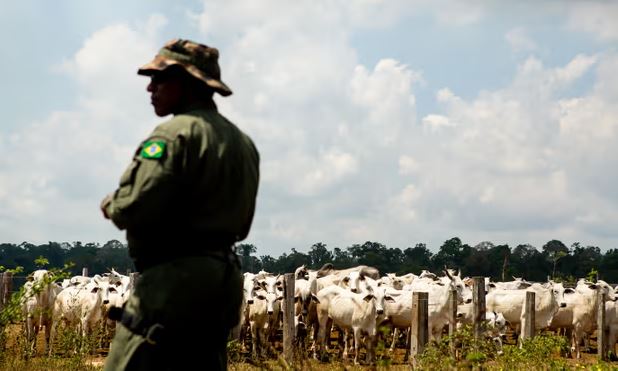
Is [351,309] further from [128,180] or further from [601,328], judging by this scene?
[128,180]

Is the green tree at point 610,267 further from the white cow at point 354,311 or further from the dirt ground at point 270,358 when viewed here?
the white cow at point 354,311

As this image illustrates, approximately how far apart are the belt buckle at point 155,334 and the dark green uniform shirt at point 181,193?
0.35m

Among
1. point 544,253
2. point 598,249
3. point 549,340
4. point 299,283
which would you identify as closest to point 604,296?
point 299,283

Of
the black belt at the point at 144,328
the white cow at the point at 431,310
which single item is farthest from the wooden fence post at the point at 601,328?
the black belt at the point at 144,328

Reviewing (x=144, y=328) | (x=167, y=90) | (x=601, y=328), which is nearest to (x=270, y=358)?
(x=601, y=328)

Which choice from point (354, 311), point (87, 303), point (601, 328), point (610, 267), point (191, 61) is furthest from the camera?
point (610, 267)

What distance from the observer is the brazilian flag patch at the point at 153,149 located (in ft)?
14.2

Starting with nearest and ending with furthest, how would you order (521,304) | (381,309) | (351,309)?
(381,309) < (351,309) < (521,304)

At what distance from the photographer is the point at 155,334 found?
14.2 ft

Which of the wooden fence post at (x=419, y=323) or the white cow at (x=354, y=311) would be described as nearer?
the wooden fence post at (x=419, y=323)

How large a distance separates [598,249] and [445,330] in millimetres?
89362

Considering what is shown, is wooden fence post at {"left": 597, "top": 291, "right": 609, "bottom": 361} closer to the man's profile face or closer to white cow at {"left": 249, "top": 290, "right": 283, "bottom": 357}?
white cow at {"left": 249, "top": 290, "right": 283, "bottom": 357}

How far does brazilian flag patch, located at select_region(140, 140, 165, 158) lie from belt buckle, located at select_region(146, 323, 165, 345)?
86cm

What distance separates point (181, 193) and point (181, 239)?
0.24m
